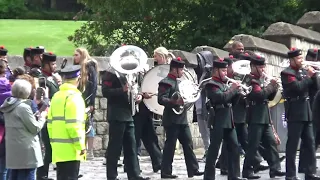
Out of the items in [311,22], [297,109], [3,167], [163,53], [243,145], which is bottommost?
[3,167]

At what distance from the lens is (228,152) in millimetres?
12680

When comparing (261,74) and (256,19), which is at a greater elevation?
(256,19)

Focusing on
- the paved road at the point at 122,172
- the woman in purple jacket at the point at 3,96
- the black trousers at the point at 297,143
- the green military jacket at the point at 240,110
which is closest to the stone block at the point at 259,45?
the paved road at the point at 122,172

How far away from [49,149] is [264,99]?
9.92 ft

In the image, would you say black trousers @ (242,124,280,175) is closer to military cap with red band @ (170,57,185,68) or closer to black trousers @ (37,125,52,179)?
military cap with red band @ (170,57,185,68)

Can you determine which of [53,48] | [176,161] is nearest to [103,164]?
[176,161]

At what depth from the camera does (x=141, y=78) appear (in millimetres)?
13531

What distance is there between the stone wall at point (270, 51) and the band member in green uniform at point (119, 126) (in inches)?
110

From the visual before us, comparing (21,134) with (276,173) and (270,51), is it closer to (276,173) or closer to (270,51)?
(276,173)

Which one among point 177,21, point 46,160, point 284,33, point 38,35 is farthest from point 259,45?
point 38,35

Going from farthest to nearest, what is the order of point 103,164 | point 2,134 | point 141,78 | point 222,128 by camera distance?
point 103,164
point 141,78
point 222,128
point 2,134

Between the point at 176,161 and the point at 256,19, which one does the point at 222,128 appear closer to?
the point at 176,161

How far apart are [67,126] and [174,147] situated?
2921mm

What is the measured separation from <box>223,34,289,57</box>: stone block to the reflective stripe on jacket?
557 cm
